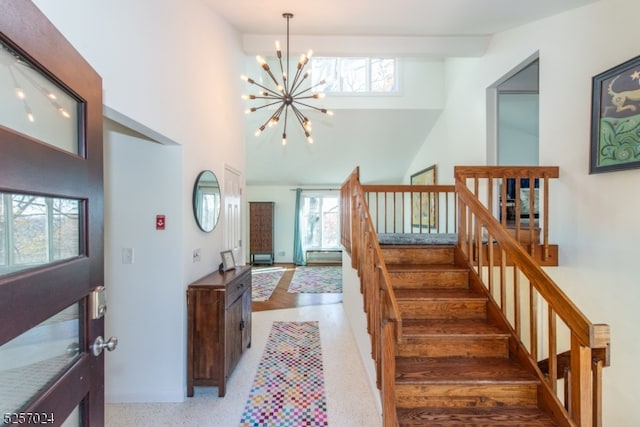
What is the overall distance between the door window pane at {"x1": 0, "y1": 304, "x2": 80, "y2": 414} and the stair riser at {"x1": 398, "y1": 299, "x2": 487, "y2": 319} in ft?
7.01

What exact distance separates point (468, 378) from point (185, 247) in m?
2.25

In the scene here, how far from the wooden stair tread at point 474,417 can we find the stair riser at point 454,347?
37cm

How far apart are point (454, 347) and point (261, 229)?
21.9 feet

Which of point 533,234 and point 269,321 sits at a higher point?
point 533,234

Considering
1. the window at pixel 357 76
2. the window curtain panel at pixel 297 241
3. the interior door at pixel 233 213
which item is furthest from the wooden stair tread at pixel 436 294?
the window curtain panel at pixel 297 241

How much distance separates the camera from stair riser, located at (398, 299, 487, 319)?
253 centimetres

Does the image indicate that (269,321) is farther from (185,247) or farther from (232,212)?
(185,247)

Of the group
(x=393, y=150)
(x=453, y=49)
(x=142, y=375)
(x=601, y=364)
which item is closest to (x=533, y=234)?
(x=601, y=364)

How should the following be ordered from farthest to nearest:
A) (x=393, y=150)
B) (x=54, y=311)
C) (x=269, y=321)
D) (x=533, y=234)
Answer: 1. (x=393, y=150)
2. (x=269, y=321)
3. (x=533, y=234)
4. (x=54, y=311)

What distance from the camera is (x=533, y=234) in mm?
2799

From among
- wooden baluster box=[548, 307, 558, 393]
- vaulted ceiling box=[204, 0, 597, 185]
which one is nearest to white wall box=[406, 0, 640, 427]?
vaulted ceiling box=[204, 0, 597, 185]

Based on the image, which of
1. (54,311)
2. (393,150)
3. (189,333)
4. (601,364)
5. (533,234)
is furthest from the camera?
(393,150)

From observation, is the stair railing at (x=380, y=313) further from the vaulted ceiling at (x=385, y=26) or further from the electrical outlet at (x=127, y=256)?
the electrical outlet at (x=127, y=256)

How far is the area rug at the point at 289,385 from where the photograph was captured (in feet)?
7.46
